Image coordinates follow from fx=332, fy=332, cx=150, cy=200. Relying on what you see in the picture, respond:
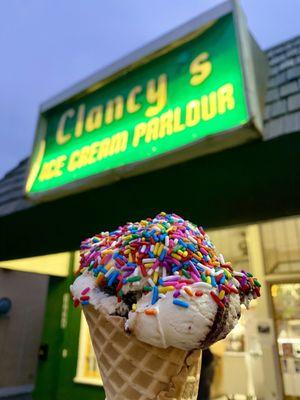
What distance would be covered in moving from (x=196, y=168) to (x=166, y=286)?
1847 millimetres

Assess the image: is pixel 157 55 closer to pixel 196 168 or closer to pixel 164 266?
pixel 196 168

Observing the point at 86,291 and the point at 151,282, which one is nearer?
the point at 151,282

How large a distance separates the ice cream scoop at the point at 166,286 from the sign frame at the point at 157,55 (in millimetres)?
1359

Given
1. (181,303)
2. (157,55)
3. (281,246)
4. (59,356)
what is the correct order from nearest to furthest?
(181,303) → (157,55) → (281,246) → (59,356)

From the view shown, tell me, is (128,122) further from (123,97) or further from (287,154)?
(287,154)

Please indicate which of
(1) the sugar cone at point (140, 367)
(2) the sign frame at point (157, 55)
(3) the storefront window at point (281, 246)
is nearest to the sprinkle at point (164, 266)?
(1) the sugar cone at point (140, 367)

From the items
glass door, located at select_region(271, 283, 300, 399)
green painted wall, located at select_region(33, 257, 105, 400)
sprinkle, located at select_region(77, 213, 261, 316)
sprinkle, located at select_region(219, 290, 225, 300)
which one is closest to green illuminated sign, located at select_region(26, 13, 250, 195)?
sprinkle, located at select_region(77, 213, 261, 316)

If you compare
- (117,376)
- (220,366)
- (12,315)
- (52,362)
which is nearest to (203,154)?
(117,376)

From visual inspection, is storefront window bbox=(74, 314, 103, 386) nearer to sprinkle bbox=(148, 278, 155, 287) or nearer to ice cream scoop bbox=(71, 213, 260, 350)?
ice cream scoop bbox=(71, 213, 260, 350)

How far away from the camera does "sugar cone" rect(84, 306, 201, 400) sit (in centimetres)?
99

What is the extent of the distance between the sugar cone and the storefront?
1.60 meters

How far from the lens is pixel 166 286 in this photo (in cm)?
89

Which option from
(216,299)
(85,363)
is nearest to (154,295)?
(216,299)

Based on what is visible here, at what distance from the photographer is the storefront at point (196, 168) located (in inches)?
95.7
